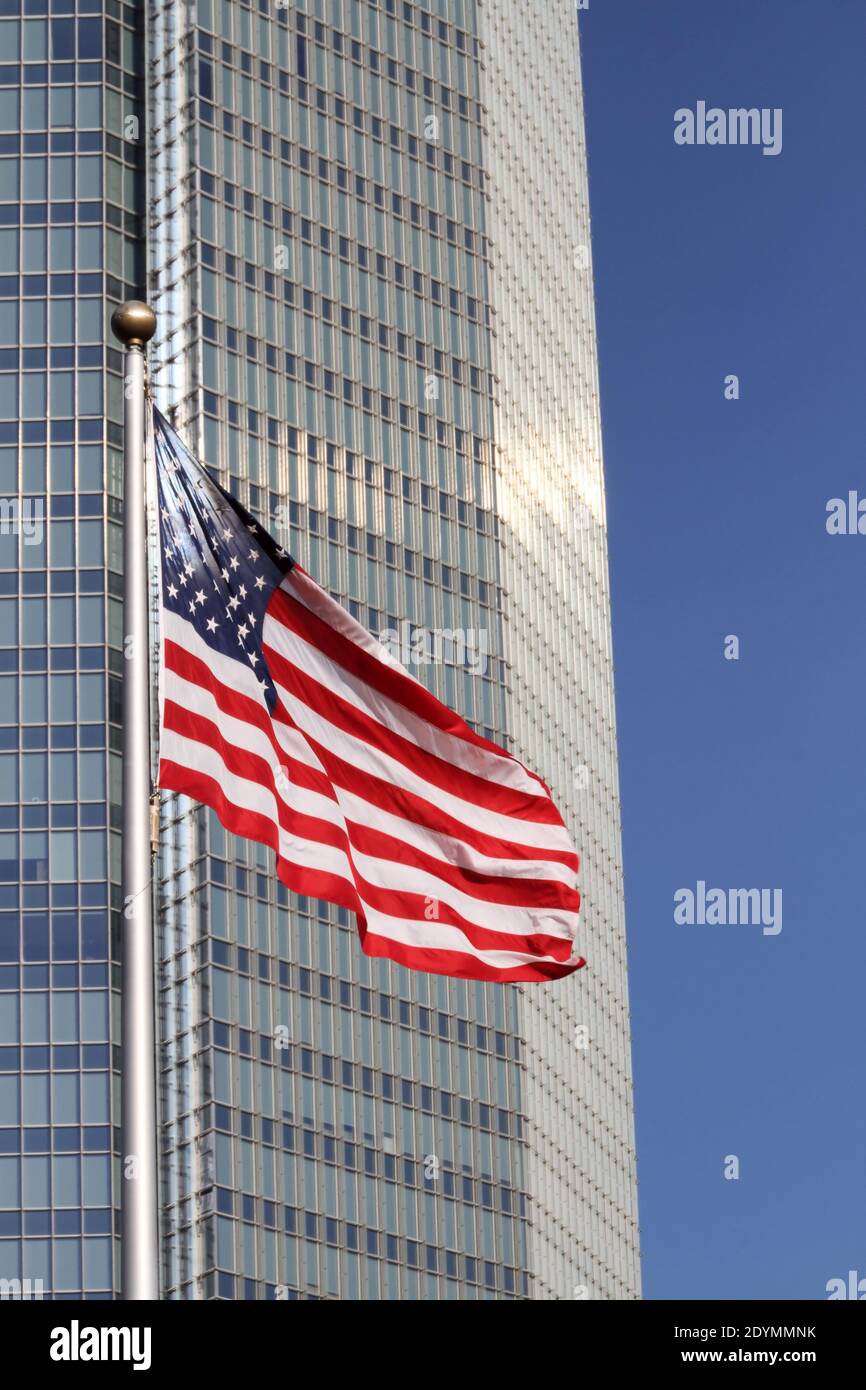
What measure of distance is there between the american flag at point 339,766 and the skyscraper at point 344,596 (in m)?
82.6

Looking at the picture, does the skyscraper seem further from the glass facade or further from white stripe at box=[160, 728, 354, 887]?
white stripe at box=[160, 728, 354, 887]

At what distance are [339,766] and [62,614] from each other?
3620 inches

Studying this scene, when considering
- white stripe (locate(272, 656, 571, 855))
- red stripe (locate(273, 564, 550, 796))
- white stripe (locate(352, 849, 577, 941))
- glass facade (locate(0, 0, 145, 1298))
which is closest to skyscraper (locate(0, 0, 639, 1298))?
glass facade (locate(0, 0, 145, 1298))

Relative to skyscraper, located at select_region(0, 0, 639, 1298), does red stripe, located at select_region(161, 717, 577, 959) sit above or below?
below

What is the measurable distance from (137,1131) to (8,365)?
102 metres

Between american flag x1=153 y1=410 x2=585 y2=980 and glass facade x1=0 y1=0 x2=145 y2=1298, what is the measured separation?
8106 centimetres

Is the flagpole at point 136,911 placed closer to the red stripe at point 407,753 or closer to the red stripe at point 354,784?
the red stripe at point 354,784

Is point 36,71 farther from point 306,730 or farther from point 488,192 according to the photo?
point 306,730

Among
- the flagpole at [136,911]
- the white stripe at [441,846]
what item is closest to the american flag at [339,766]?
the white stripe at [441,846]

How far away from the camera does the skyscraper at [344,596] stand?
Answer: 110 metres

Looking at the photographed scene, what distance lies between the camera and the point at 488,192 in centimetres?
13825

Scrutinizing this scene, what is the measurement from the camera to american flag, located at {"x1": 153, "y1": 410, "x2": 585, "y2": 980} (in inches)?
918

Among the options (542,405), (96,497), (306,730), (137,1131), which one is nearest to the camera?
(137,1131)
